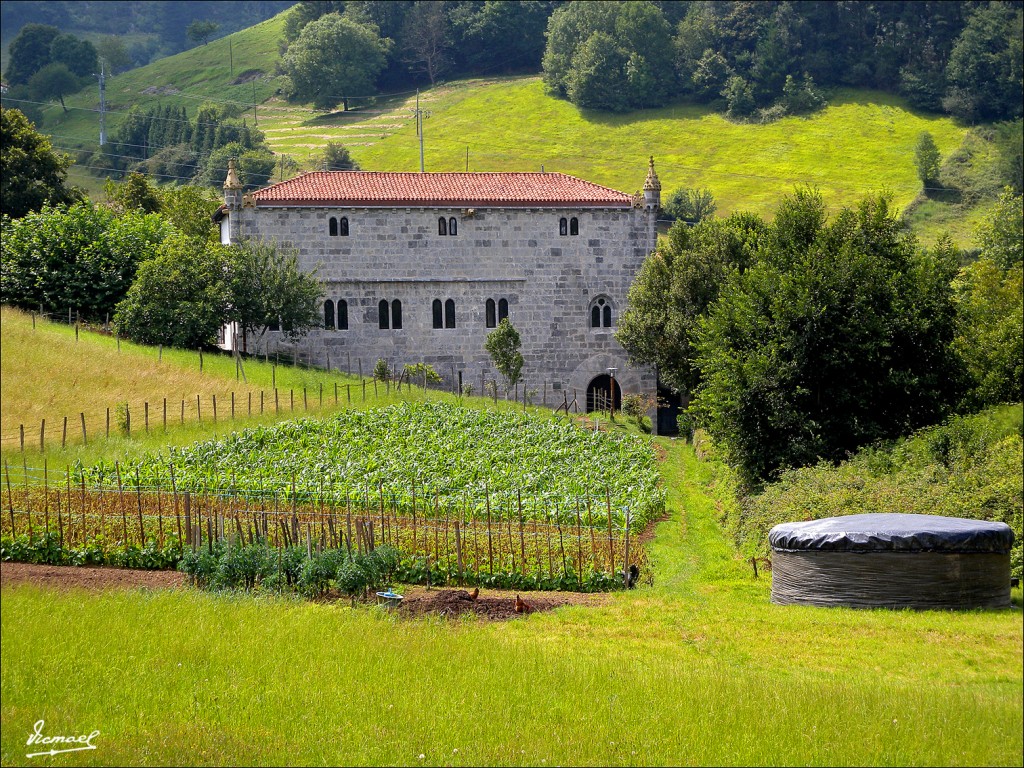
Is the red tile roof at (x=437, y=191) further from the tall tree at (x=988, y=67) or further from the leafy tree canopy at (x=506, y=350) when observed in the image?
the tall tree at (x=988, y=67)

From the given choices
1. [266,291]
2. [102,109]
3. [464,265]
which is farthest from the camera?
[102,109]

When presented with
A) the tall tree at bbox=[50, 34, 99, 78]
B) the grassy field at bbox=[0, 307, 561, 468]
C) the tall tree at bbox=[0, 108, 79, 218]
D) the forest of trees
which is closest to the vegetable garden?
the grassy field at bbox=[0, 307, 561, 468]

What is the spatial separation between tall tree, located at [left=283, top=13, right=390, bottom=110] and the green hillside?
2.39 metres

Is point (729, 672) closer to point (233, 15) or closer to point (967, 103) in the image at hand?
point (967, 103)

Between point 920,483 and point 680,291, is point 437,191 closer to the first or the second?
point 680,291

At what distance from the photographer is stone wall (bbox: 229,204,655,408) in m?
53.9

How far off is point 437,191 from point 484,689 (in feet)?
136

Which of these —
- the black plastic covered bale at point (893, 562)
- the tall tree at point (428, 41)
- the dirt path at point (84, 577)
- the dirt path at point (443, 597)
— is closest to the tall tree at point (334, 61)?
the tall tree at point (428, 41)

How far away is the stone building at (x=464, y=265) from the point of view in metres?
53.9

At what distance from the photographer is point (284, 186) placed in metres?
54.7

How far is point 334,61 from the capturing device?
127625 millimetres

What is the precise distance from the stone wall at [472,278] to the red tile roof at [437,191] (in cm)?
38

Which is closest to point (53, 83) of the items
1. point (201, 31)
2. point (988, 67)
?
point (201, 31)

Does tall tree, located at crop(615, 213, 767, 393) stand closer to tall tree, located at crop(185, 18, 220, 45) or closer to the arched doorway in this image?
the arched doorway
